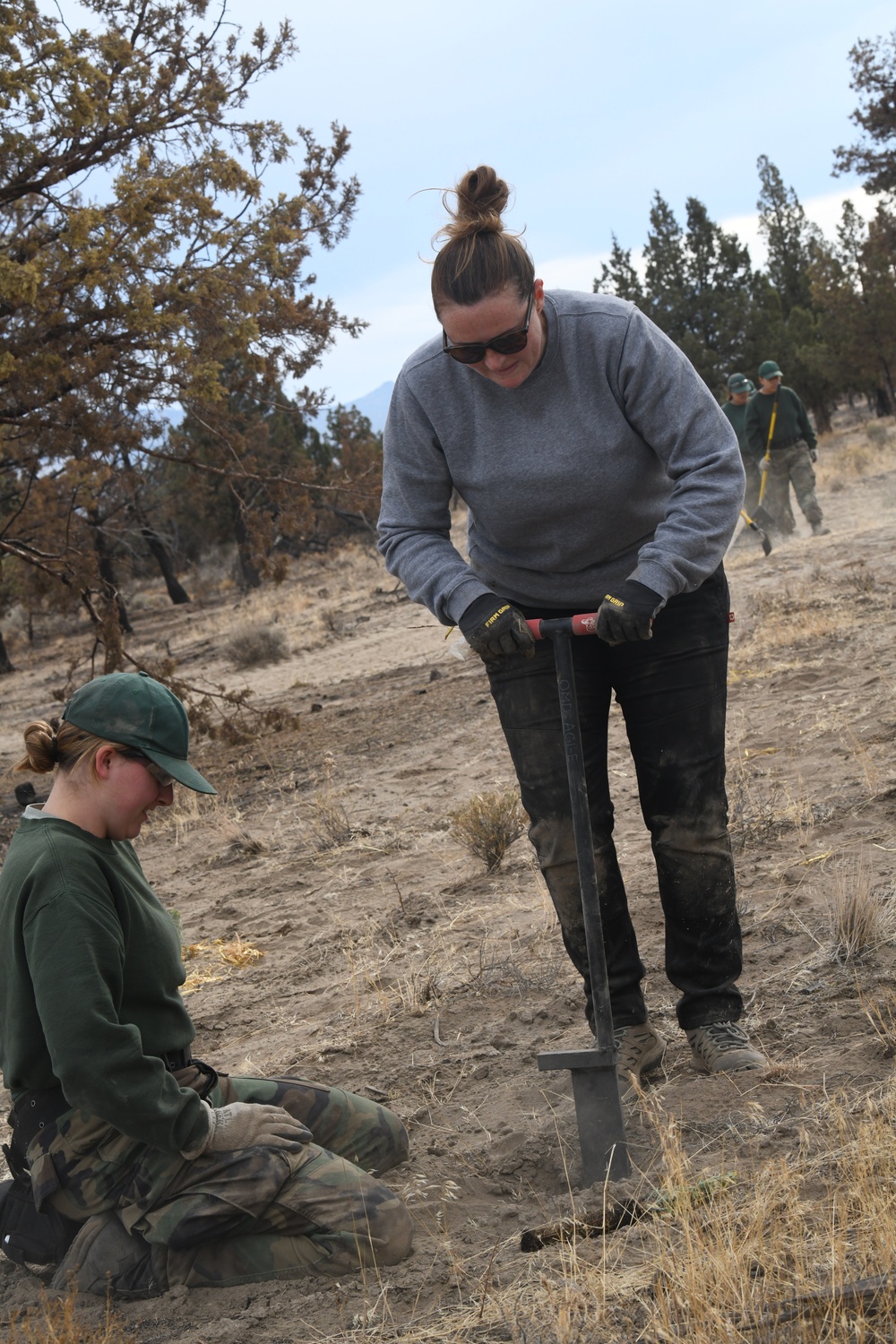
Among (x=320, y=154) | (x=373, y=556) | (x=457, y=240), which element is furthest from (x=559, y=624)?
(x=373, y=556)

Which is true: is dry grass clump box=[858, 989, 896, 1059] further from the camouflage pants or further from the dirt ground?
the camouflage pants

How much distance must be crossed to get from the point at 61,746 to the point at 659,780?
1517 mm

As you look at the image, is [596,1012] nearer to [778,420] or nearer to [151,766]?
[151,766]

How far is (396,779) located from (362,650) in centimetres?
723

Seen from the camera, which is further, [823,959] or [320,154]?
[320,154]

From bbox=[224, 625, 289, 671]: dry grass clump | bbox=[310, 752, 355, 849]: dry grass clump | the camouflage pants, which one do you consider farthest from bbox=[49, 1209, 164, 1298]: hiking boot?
bbox=[224, 625, 289, 671]: dry grass clump

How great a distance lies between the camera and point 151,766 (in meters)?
2.76

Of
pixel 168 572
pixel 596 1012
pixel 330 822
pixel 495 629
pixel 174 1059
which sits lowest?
pixel 330 822

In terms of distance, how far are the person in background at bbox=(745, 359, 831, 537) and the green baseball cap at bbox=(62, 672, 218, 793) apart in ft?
40.0

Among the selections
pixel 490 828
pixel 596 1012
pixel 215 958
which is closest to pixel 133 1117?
pixel 596 1012

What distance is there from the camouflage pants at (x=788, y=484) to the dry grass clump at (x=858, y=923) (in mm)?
10599

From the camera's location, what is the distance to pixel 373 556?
28.5m

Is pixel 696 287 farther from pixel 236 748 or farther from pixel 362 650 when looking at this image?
pixel 236 748

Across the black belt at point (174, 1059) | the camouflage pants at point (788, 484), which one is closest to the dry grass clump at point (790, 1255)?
the black belt at point (174, 1059)
